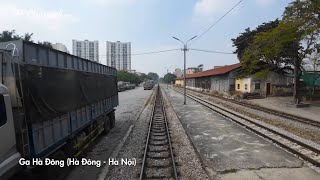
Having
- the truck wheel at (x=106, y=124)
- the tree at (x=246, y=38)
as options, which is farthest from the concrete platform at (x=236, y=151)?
the tree at (x=246, y=38)

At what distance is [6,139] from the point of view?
19.9ft

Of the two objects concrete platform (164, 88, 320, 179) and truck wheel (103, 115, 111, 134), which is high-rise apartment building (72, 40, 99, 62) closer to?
truck wheel (103, 115, 111, 134)

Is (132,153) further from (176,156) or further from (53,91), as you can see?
Result: (53,91)

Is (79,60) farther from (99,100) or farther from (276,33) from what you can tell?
(276,33)

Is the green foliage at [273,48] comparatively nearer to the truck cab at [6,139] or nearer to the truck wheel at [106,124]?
the truck wheel at [106,124]

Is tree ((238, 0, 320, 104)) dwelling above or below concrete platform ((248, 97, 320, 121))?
above

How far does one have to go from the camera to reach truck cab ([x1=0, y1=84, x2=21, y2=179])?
594cm

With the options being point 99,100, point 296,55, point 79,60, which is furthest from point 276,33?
point 79,60

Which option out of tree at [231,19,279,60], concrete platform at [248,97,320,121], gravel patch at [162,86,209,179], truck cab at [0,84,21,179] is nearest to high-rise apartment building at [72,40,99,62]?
tree at [231,19,279,60]

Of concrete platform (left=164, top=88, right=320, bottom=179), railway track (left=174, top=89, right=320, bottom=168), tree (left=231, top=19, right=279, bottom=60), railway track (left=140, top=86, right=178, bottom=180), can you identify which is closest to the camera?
railway track (left=140, top=86, right=178, bottom=180)

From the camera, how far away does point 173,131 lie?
1789cm

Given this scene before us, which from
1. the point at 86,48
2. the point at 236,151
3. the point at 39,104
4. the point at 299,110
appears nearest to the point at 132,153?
the point at 236,151

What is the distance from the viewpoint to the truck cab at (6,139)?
5.94 metres

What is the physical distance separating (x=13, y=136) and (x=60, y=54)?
11.7 ft
